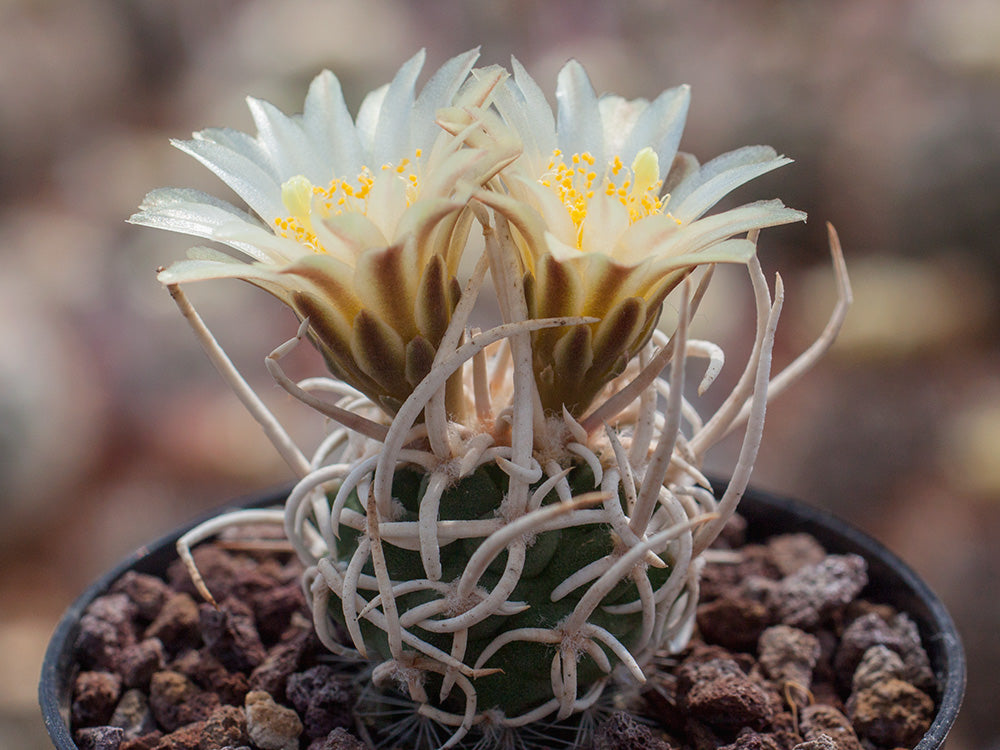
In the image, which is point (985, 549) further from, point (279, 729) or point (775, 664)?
point (279, 729)

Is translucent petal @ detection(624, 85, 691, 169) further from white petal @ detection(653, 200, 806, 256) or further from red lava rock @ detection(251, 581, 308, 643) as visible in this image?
red lava rock @ detection(251, 581, 308, 643)

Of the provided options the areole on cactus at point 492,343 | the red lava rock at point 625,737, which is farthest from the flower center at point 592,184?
the red lava rock at point 625,737

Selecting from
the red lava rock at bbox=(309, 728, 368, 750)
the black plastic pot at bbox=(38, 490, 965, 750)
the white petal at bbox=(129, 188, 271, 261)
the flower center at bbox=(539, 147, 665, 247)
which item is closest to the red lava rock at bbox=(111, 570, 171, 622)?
the black plastic pot at bbox=(38, 490, 965, 750)

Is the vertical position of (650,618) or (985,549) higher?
(650,618)

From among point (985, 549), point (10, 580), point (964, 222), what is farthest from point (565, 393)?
point (964, 222)

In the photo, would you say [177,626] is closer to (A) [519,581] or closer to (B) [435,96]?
(A) [519,581]
